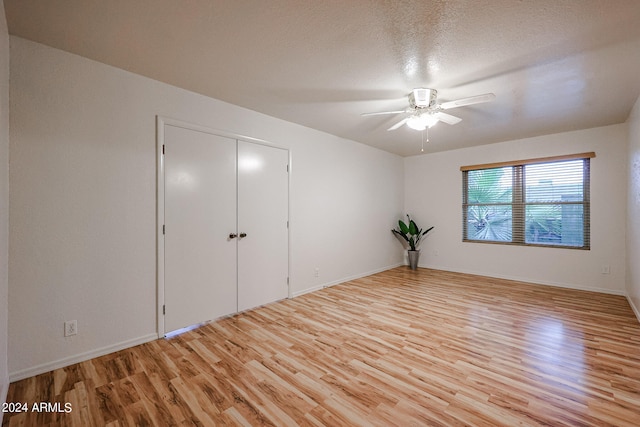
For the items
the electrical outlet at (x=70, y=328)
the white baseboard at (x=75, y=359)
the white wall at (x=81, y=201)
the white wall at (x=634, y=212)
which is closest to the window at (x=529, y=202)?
the white wall at (x=634, y=212)

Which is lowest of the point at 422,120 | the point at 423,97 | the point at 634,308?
the point at 634,308

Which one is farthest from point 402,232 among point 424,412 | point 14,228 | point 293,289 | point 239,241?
point 14,228

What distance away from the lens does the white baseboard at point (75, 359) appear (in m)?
1.89

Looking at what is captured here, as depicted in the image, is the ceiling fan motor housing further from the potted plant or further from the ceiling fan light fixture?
the potted plant

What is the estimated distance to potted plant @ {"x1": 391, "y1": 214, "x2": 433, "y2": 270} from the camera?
18.0 feet

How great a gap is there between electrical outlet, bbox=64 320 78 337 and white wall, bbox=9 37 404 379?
0.02 metres

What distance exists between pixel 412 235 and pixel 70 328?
5.27m

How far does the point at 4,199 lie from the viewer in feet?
5.70

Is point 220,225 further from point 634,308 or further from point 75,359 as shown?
point 634,308

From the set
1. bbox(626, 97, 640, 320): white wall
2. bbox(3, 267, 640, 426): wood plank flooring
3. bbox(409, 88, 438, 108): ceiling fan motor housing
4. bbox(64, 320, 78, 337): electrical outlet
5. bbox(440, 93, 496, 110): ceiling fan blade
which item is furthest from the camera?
bbox(626, 97, 640, 320): white wall

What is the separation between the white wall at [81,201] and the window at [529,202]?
4.54 metres

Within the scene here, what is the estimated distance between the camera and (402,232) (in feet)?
18.5

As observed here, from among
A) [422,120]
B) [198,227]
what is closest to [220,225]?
[198,227]

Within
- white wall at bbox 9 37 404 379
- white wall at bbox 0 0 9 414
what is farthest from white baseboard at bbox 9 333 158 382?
white wall at bbox 0 0 9 414
